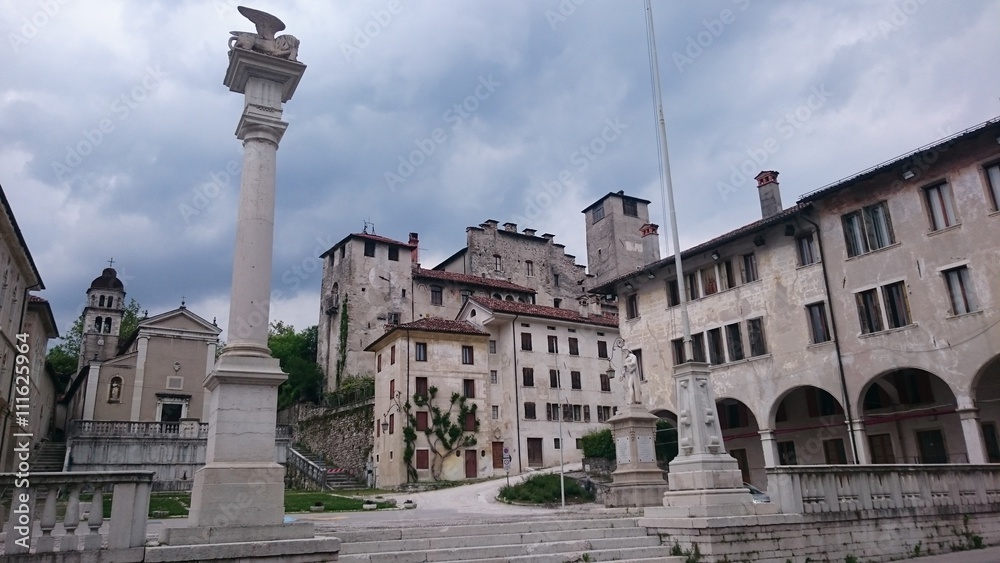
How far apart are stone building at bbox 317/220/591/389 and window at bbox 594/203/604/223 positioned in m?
7.05

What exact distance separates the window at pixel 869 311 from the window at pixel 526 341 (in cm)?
2245

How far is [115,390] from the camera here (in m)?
40.9

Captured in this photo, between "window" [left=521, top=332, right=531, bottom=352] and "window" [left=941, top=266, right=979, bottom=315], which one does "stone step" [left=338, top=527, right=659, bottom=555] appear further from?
"window" [left=521, top=332, right=531, bottom=352]

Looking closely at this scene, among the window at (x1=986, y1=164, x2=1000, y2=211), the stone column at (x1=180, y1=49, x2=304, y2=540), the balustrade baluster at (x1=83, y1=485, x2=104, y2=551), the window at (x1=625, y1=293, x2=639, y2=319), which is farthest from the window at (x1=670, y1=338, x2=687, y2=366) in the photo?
the balustrade baluster at (x1=83, y1=485, x2=104, y2=551)

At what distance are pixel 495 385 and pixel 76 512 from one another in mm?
36332

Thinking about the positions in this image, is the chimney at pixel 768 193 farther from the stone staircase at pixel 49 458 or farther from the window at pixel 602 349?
the stone staircase at pixel 49 458

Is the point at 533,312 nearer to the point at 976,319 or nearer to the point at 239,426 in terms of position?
the point at 976,319

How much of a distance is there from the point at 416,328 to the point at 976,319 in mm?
28224

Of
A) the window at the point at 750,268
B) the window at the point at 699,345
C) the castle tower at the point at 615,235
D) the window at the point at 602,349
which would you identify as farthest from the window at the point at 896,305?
the castle tower at the point at 615,235

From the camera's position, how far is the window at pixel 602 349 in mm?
47094

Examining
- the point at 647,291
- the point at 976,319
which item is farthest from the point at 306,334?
the point at 976,319

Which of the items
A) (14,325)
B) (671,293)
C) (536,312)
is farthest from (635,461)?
(14,325)

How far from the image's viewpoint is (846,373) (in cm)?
2506

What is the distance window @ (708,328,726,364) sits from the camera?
30172 mm
